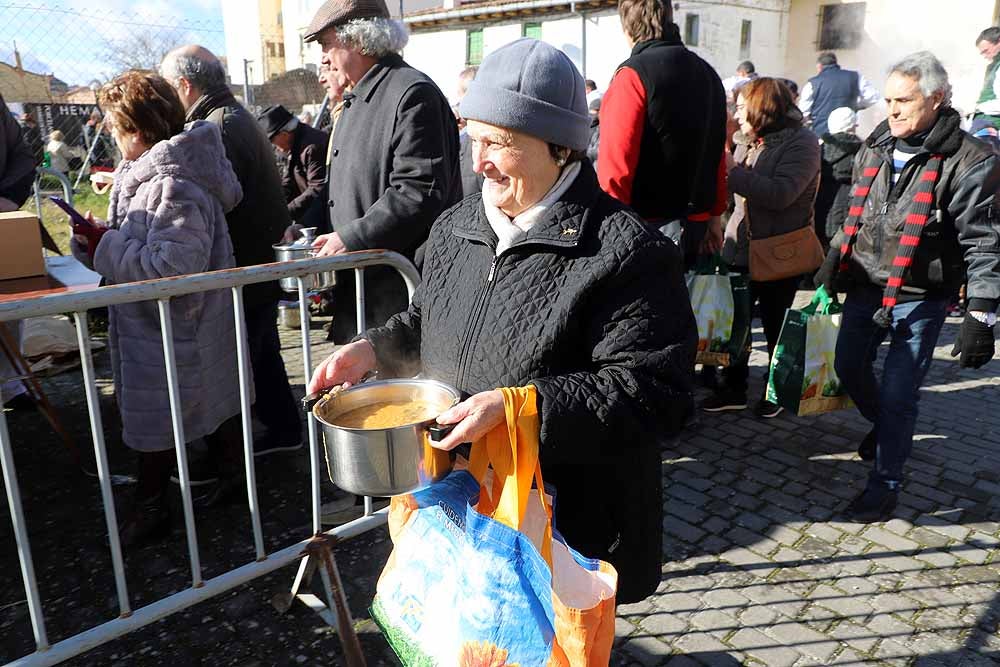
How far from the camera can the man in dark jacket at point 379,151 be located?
3.16m

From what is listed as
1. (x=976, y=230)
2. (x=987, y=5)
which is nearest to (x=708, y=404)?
(x=976, y=230)

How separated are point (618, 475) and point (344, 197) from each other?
6.84 ft

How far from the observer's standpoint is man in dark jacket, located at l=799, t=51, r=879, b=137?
33.3 feet

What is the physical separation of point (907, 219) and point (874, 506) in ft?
4.62

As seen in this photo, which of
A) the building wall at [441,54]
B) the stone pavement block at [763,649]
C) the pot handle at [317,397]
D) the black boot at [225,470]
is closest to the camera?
the pot handle at [317,397]

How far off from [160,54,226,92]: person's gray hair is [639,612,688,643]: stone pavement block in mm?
3238

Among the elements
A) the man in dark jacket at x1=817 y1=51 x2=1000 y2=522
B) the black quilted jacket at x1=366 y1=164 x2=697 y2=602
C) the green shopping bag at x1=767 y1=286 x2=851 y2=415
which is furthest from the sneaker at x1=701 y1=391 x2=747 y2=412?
the black quilted jacket at x1=366 y1=164 x2=697 y2=602

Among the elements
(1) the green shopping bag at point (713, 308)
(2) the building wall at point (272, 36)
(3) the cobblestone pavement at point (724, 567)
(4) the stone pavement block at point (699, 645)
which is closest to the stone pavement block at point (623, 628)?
(3) the cobblestone pavement at point (724, 567)

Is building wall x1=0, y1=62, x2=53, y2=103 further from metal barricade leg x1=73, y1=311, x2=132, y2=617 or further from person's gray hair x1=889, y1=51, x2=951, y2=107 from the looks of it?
person's gray hair x1=889, y1=51, x2=951, y2=107

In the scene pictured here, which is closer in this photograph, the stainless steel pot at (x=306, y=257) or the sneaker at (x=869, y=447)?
the stainless steel pot at (x=306, y=257)

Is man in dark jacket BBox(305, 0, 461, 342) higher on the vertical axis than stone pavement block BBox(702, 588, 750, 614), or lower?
higher

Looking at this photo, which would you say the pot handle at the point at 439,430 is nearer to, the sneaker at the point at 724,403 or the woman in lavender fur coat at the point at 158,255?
the woman in lavender fur coat at the point at 158,255

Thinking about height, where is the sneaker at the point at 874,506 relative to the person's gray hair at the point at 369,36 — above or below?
below

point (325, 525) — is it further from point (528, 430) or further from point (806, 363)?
point (806, 363)
